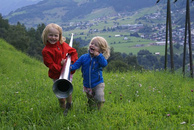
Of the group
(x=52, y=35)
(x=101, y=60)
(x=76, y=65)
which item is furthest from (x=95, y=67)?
(x=52, y=35)

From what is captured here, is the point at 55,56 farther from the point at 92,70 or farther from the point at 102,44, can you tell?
the point at 102,44

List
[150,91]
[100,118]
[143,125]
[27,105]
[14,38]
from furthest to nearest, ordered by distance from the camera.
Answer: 1. [14,38]
2. [150,91]
3. [27,105]
4. [100,118]
5. [143,125]

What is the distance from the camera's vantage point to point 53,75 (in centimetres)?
422

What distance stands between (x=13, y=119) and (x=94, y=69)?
1666 millimetres

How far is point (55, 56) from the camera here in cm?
413

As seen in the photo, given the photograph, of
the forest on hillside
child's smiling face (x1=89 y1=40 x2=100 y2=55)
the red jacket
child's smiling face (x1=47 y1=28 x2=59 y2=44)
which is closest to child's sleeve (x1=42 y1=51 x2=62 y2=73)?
the red jacket

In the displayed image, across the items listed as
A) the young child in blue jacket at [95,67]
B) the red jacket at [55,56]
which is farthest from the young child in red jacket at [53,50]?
the young child in blue jacket at [95,67]

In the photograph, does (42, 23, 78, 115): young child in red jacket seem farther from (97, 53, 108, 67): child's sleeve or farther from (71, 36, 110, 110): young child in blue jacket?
(97, 53, 108, 67): child's sleeve

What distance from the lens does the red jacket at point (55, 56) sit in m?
4.05

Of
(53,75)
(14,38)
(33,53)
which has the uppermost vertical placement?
(53,75)

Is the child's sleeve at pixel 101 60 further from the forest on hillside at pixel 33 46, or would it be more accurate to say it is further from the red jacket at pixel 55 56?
the forest on hillside at pixel 33 46

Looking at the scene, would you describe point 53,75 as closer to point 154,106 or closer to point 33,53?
point 154,106

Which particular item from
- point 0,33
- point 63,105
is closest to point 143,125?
point 63,105

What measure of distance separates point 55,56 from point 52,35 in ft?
1.23
